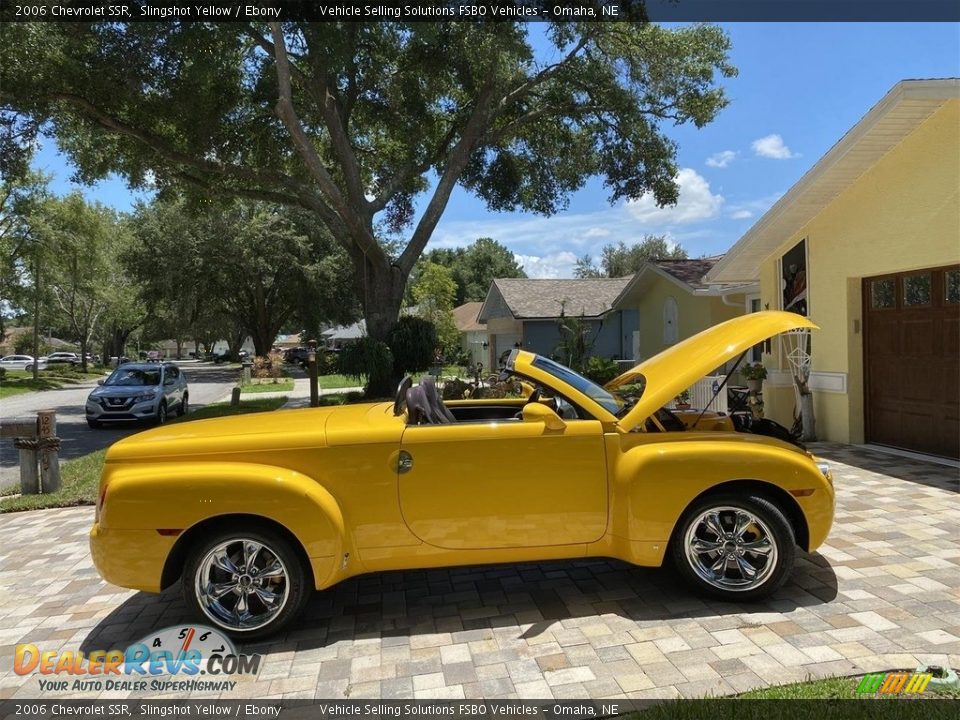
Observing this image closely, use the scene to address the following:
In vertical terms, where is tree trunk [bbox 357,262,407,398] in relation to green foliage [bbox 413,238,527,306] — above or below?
below

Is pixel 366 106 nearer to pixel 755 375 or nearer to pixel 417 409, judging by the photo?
pixel 755 375

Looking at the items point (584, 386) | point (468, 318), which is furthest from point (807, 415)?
point (468, 318)

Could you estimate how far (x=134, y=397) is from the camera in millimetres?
14516

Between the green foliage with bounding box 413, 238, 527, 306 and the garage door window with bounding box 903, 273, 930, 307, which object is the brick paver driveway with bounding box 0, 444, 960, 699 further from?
the green foliage with bounding box 413, 238, 527, 306

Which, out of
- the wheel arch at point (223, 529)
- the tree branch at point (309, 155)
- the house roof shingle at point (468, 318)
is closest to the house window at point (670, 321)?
the tree branch at point (309, 155)

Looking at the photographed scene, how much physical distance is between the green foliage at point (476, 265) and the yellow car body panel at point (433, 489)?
59.2 meters

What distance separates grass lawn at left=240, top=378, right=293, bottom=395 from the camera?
25.5 meters

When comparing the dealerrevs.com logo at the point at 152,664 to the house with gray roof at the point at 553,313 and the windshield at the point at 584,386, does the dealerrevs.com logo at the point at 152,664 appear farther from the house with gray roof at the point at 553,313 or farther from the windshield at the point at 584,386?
the house with gray roof at the point at 553,313

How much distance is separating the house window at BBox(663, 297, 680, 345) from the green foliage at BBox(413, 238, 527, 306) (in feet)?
145

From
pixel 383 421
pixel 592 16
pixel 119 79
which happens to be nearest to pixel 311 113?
pixel 119 79

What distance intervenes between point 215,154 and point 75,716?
16.6m

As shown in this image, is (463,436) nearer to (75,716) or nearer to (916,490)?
(75,716)

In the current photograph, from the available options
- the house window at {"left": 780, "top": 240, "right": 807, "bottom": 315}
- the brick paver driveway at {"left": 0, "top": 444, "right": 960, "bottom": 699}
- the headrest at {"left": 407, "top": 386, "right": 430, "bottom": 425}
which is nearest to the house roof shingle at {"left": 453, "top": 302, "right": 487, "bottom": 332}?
the house window at {"left": 780, "top": 240, "right": 807, "bottom": 315}

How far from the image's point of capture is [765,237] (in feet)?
33.4
